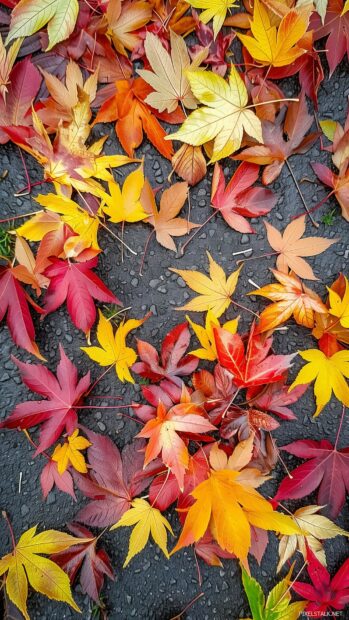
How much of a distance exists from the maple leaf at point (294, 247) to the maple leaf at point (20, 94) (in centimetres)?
66

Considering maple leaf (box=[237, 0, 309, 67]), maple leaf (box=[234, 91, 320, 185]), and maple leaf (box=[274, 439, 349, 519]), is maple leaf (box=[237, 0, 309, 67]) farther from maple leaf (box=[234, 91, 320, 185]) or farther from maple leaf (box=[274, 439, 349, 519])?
maple leaf (box=[274, 439, 349, 519])

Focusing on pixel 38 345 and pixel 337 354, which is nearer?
pixel 337 354

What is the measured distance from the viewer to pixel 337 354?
96 cm

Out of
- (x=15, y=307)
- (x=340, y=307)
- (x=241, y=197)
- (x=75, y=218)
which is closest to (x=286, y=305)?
(x=340, y=307)

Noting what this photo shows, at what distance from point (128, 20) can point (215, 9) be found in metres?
0.21

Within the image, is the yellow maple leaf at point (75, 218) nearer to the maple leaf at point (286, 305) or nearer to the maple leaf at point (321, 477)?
the maple leaf at point (286, 305)

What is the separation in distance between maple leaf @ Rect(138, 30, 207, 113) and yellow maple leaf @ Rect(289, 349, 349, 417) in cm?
68

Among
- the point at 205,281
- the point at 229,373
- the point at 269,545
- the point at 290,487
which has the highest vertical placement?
the point at 205,281

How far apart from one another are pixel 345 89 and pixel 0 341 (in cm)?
115

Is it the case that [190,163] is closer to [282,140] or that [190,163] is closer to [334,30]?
[282,140]

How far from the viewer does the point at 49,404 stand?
964 mm

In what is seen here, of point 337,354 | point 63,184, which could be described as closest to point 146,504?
point 337,354

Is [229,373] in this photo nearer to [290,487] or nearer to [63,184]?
[290,487]

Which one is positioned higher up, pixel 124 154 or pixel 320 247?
pixel 124 154
